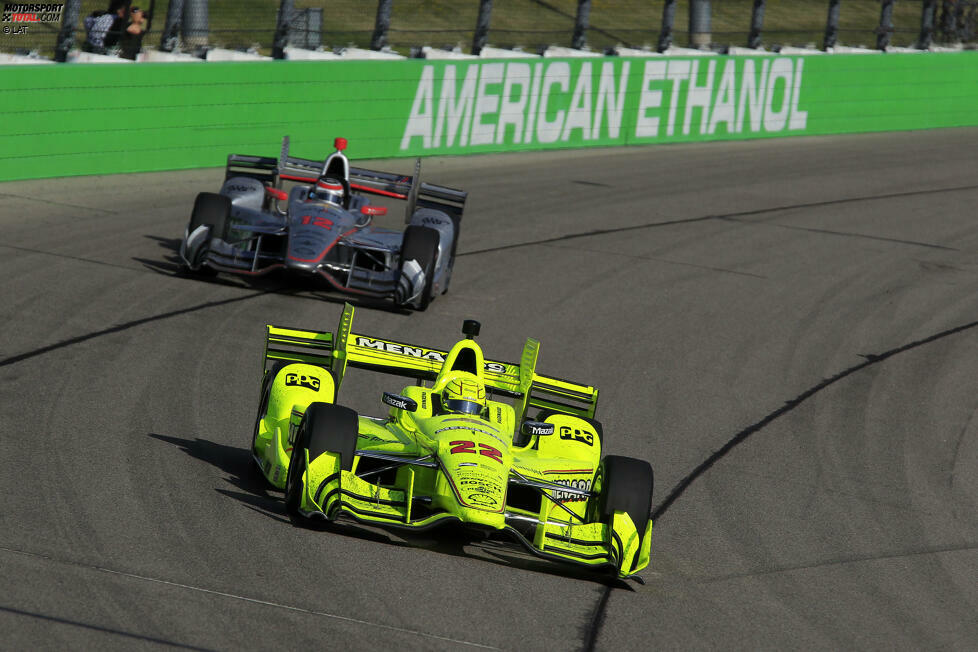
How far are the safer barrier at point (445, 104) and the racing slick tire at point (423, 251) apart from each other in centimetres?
677

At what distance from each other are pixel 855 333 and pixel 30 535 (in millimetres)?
9965

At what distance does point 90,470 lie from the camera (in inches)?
328

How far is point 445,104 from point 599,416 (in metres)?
13.1

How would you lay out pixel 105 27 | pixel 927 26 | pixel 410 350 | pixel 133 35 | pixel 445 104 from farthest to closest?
1. pixel 927 26
2. pixel 445 104
3. pixel 133 35
4. pixel 105 27
5. pixel 410 350

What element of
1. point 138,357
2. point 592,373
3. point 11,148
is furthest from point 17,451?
point 11,148

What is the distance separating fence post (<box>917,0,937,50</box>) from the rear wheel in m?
25.6

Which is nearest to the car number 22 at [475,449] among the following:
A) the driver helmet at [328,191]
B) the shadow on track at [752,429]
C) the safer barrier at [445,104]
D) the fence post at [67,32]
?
the shadow on track at [752,429]

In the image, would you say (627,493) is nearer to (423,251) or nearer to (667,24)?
(423,251)

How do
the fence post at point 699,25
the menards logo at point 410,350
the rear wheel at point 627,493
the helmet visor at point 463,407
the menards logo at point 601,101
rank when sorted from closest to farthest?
1. the rear wheel at point 627,493
2. the helmet visor at point 463,407
3. the menards logo at point 410,350
4. the menards logo at point 601,101
5. the fence post at point 699,25

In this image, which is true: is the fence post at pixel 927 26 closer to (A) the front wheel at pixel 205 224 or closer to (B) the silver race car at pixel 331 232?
(B) the silver race car at pixel 331 232

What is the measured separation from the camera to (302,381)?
9000mm

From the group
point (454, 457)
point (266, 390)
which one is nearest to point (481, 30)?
point (266, 390)

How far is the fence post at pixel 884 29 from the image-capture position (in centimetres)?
3005

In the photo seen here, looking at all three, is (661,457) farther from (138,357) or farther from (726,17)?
(726,17)
